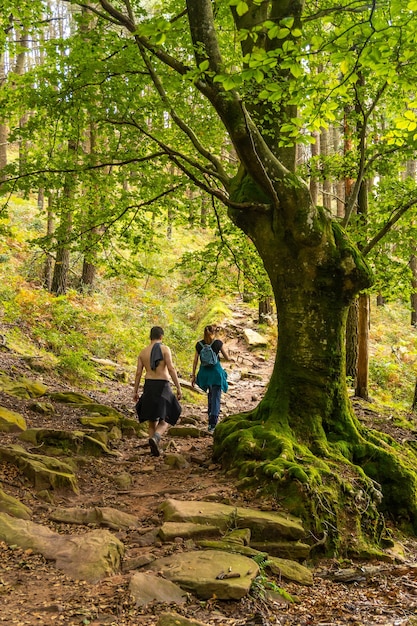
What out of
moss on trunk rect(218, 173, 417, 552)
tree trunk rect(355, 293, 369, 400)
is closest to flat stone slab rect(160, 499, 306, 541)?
moss on trunk rect(218, 173, 417, 552)

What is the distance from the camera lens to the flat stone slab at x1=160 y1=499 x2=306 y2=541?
4555mm

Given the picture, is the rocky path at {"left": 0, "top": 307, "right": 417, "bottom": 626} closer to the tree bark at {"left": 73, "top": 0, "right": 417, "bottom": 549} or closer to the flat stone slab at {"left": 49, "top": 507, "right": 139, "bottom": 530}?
the flat stone slab at {"left": 49, "top": 507, "right": 139, "bottom": 530}

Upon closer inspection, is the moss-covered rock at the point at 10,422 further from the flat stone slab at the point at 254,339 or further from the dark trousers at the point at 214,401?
the flat stone slab at the point at 254,339

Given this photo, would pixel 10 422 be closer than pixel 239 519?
No

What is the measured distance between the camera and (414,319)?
79.5 ft

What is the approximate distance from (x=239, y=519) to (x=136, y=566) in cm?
124

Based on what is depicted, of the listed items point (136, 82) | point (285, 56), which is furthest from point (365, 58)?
point (136, 82)

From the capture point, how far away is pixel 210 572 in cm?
351

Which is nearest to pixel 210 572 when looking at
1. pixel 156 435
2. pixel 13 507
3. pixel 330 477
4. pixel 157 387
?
pixel 13 507

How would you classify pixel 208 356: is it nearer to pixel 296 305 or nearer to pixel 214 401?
pixel 214 401

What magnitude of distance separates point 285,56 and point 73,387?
8.90 meters

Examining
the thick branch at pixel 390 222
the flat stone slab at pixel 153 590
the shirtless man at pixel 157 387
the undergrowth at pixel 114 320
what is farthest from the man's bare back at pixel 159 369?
the flat stone slab at pixel 153 590

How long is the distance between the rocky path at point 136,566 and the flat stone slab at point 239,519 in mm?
230

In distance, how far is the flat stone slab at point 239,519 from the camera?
4.55 meters
